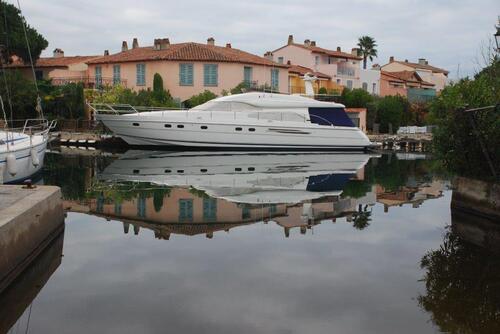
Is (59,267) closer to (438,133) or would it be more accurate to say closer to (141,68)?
(438,133)

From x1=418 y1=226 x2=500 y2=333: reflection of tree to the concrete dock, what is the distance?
549 cm

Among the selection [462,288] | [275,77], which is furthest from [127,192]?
[275,77]

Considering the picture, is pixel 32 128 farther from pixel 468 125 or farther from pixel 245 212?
pixel 468 125

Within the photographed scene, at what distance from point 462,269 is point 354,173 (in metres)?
13.7

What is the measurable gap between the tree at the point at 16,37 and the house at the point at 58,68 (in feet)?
8.88

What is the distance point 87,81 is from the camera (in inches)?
1662

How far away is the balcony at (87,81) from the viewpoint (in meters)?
41.4

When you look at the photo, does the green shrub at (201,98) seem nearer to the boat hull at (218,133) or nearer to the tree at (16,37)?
the boat hull at (218,133)

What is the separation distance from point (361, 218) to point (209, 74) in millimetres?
30170

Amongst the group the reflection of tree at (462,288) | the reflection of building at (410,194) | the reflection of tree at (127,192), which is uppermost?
the reflection of tree at (127,192)

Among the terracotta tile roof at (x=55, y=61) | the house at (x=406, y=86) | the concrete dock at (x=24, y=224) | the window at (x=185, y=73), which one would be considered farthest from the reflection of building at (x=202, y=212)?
the house at (x=406, y=86)

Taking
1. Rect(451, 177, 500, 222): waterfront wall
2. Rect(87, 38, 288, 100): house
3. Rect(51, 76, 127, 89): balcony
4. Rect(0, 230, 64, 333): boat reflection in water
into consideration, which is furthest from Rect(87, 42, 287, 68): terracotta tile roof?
Rect(0, 230, 64, 333): boat reflection in water

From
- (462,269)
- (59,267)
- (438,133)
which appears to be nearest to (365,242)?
(462,269)

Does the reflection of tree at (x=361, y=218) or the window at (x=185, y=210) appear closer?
the reflection of tree at (x=361, y=218)
